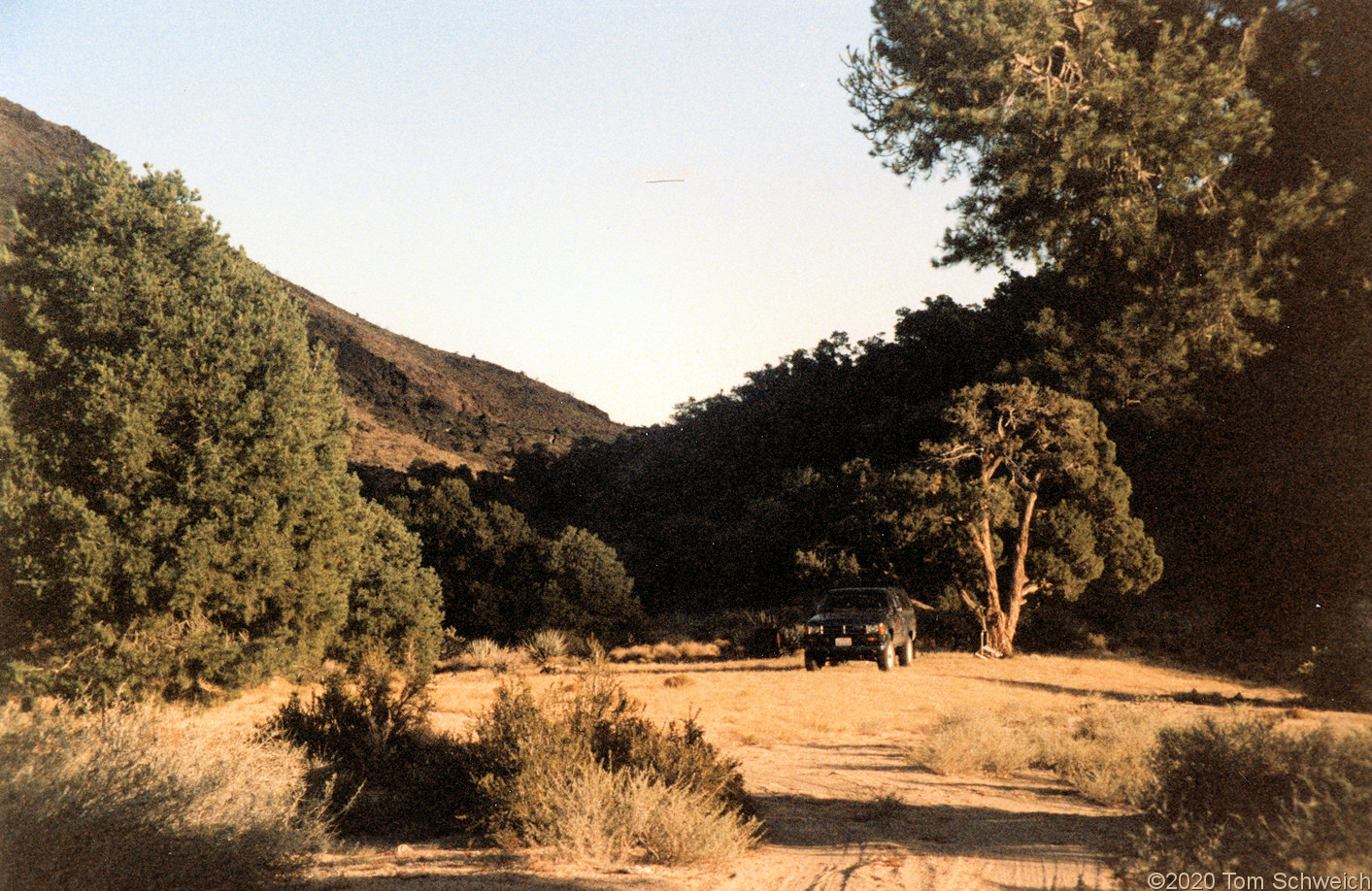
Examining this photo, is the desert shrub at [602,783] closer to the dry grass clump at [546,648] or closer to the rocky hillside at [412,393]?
the dry grass clump at [546,648]

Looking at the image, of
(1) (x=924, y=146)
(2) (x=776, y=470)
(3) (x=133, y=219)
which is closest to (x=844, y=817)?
(3) (x=133, y=219)

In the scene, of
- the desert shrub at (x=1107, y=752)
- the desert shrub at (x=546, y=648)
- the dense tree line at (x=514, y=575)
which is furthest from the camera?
→ the dense tree line at (x=514, y=575)

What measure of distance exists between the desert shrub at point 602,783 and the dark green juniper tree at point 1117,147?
62.7 feet

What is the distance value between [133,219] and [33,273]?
70.9 inches

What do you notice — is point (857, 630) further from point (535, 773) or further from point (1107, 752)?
point (535, 773)

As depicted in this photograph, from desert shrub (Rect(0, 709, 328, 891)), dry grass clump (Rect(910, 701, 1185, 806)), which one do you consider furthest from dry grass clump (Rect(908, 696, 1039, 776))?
Answer: desert shrub (Rect(0, 709, 328, 891))

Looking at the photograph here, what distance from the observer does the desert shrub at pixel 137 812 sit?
4945mm

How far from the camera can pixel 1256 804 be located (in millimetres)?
5227

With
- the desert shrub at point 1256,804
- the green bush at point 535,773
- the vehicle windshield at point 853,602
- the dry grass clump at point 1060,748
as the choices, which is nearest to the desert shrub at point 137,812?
the green bush at point 535,773

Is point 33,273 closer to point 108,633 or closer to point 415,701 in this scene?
point 108,633

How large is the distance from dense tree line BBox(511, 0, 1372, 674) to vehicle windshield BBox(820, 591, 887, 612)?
3.71 metres

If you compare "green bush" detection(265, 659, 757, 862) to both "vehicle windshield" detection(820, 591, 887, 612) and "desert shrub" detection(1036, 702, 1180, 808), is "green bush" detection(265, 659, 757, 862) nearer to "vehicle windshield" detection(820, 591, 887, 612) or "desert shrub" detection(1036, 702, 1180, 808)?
"desert shrub" detection(1036, 702, 1180, 808)

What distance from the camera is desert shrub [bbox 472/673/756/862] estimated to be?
262 inches

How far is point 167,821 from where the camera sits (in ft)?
19.1
